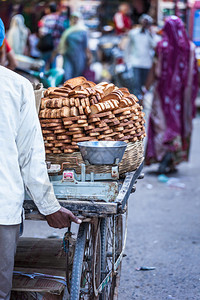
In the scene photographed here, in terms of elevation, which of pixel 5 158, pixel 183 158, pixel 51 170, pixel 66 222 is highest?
pixel 5 158

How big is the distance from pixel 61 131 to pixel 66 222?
2.07 feet

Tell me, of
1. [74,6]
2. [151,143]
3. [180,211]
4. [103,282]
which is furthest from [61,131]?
[74,6]

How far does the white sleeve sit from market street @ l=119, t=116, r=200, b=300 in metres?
1.62

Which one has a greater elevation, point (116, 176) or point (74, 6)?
point (116, 176)

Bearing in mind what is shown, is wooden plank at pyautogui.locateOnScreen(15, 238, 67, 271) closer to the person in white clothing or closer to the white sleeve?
the person in white clothing

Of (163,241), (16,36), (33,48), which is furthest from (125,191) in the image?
(33,48)

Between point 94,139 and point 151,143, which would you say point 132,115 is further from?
point 151,143

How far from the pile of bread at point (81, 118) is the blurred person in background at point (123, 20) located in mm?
13242

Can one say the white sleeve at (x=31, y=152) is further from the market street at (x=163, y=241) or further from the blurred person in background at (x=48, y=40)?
the blurred person in background at (x=48, y=40)

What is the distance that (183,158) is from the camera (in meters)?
7.36

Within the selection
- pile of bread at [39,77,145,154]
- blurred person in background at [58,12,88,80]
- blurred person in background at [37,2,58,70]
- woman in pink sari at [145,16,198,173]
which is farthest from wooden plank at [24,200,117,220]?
blurred person in background at [37,2,58,70]

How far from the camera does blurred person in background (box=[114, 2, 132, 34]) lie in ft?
51.2

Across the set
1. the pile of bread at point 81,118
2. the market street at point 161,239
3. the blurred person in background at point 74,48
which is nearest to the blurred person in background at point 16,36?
the blurred person in background at point 74,48

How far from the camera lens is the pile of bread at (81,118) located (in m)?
2.73
